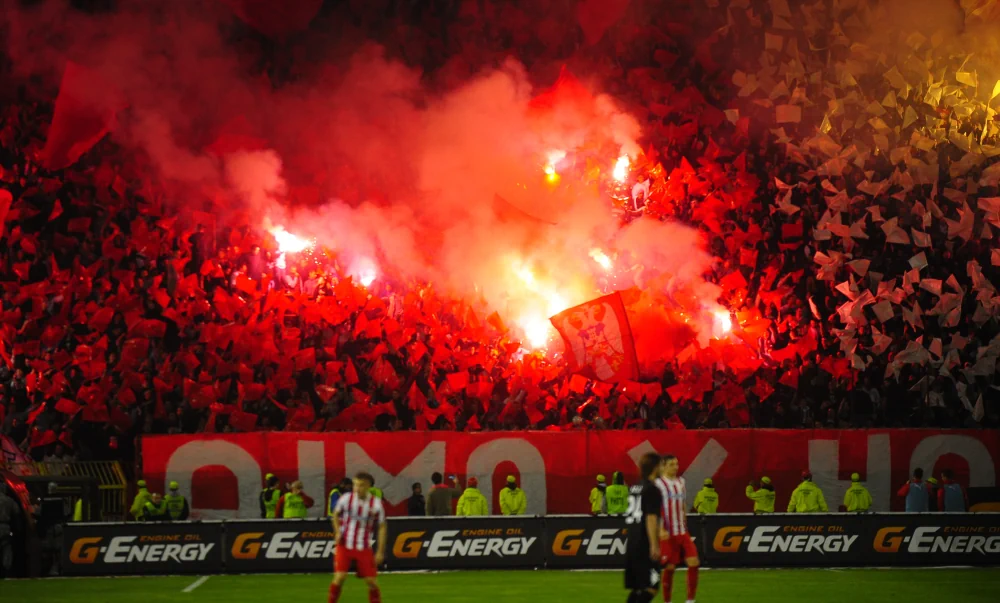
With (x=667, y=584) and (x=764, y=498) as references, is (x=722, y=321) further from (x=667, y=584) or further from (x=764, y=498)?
→ (x=667, y=584)

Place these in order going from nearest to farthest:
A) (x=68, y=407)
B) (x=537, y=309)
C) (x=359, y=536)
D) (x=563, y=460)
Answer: (x=359, y=536) < (x=563, y=460) < (x=68, y=407) < (x=537, y=309)

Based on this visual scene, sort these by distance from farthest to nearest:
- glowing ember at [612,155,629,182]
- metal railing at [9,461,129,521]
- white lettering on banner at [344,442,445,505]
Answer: glowing ember at [612,155,629,182] → white lettering on banner at [344,442,445,505] → metal railing at [9,461,129,521]

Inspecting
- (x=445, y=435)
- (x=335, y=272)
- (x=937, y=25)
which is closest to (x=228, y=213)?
(x=335, y=272)

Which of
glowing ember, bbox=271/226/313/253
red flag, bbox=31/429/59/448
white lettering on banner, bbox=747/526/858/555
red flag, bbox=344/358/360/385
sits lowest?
white lettering on banner, bbox=747/526/858/555

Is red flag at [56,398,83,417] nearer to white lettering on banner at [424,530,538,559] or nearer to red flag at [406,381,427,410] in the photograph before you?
red flag at [406,381,427,410]

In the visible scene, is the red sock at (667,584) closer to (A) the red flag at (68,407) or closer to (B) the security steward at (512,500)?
(B) the security steward at (512,500)

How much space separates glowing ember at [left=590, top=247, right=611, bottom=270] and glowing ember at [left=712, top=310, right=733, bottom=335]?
3063 millimetres

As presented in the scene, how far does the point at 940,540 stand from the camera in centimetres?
1747

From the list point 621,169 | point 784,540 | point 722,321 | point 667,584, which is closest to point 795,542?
point 784,540

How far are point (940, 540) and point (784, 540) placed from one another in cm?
231

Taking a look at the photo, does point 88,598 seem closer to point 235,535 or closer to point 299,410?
point 235,535

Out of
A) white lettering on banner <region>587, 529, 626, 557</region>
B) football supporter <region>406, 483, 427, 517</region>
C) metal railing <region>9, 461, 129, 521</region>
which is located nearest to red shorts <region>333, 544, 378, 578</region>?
white lettering on banner <region>587, 529, 626, 557</region>

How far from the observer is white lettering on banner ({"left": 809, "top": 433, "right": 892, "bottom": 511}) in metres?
20.1

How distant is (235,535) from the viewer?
1727 centimetres
